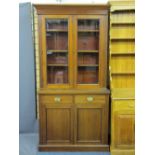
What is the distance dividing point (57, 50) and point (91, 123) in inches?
41.7

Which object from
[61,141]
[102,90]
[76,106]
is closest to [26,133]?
[61,141]

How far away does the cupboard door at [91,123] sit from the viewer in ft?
11.1

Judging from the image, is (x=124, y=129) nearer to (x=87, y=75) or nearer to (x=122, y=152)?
(x=122, y=152)

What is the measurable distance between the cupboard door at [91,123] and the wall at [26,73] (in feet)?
2.93

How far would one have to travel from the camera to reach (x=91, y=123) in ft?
11.2

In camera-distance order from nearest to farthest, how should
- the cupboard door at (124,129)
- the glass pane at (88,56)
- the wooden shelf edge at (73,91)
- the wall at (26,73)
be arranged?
the cupboard door at (124,129), the wooden shelf edge at (73,91), the glass pane at (88,56), the wall at (26,73)

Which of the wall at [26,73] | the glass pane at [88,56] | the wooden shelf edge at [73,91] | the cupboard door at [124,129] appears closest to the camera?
the cupboard door at [124,129]

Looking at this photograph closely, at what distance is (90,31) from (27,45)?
40.1 inches

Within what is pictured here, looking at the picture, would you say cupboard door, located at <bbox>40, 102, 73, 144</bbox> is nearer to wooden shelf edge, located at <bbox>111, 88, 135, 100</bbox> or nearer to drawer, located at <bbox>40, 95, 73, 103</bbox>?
Result: drawer, located at <bbox>40, 95, 73, 103</bbox>

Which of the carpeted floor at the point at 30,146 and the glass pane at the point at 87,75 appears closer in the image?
the carpeted floor at the point at 30,146

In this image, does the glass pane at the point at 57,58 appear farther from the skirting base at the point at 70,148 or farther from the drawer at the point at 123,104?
the skirting base at the point at 70,148

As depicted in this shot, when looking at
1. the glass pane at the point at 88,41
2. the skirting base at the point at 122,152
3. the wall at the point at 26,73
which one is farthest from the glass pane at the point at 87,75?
the skirting base at the point at 122,152

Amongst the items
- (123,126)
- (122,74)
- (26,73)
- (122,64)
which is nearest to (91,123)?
(123,126)

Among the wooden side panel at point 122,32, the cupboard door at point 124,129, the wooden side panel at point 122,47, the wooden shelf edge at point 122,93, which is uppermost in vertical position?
the wooden side panel at point 122,32
